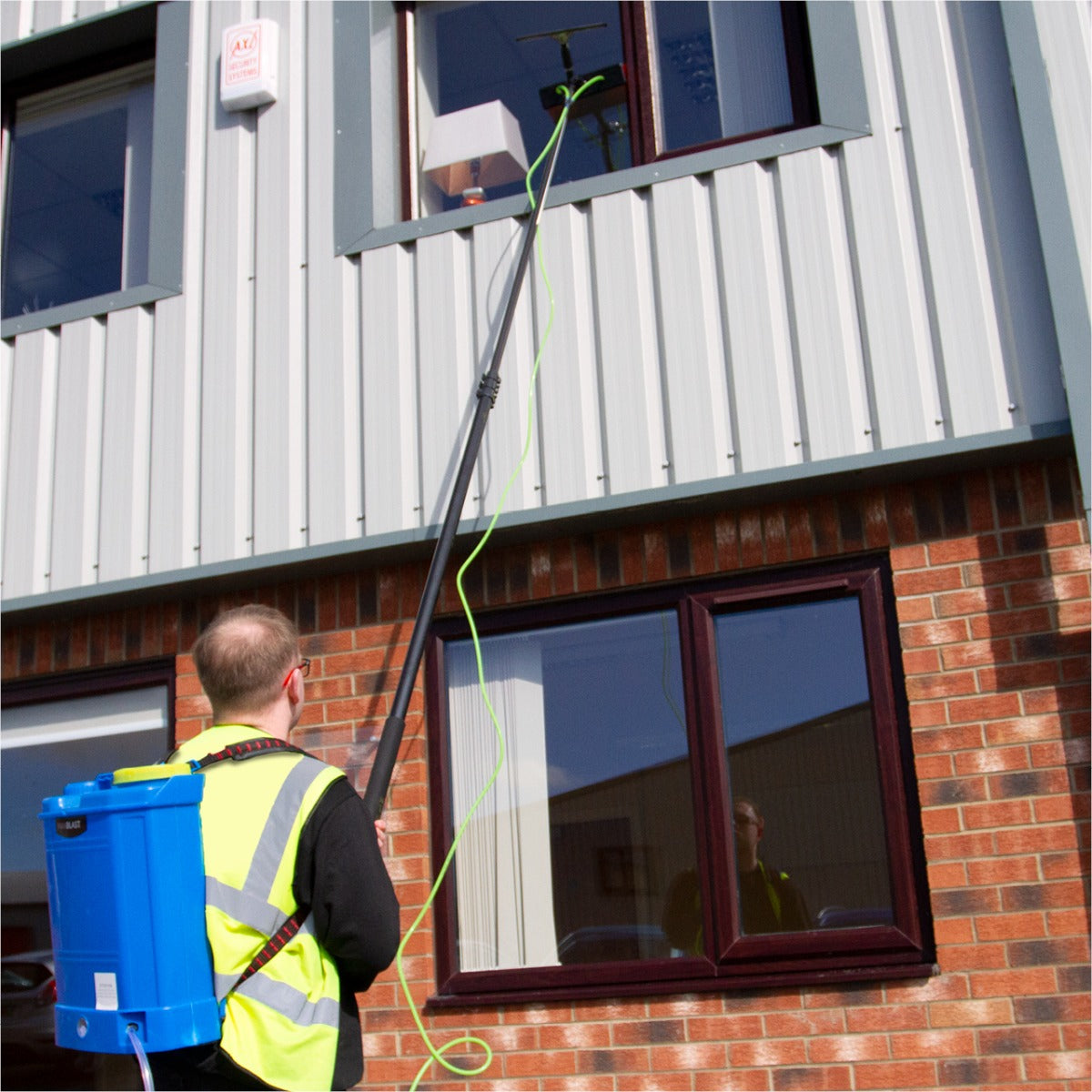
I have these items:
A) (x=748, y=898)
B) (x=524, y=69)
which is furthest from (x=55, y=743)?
(x=524, y=69)

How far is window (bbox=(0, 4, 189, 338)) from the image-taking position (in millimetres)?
5730

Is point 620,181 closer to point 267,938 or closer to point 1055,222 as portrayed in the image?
point 1055,222

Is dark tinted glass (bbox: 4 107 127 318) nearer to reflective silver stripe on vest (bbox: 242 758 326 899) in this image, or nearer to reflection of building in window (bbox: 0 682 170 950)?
reflection of building in window (bbox: 0 682 170 950)

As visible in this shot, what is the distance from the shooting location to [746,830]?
422 centimetres

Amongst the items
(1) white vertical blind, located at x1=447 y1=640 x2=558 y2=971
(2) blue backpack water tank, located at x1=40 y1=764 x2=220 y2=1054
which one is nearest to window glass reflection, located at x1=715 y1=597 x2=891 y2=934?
(1) white vertical blind, located at x1=447 y1=640 x2=558 y2=971

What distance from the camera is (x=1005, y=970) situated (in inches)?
148

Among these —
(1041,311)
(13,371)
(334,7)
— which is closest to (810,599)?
(1041,311)

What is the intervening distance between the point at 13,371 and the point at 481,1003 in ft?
11.3

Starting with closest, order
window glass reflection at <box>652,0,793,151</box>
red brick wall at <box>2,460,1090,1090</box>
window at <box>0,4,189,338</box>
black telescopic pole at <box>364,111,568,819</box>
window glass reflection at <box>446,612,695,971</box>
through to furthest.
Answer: black telescopic pole at <box>364,111,568,819</box> < red brick wall at <box>2,460,1090,1090</box> < window glass reflection at <box>446,612,695,971</box> < window glass reflection at <box>652,0,793,151</box> < window at <box>0,4,189,338</box>

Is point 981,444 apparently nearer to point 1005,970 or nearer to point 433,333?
point 1005,970

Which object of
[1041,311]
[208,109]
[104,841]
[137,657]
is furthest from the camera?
[208,109]

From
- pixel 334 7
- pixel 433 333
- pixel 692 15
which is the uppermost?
pixel 334 7

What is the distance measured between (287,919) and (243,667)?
0.55 metres

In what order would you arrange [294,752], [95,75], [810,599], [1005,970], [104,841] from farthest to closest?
[95,75] < [810,599] < [1005,970] < [294,752] < [104,841]
